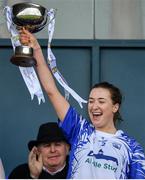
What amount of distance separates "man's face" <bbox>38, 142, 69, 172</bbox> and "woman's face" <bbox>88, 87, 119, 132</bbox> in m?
0.46

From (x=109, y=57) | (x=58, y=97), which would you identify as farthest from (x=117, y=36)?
(x=58, y=97)

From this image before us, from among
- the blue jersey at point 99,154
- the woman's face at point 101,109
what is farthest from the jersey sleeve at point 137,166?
the woman's face at point 101,109

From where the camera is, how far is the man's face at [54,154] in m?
3.72

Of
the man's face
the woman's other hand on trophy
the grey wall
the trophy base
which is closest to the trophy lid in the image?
the woman's other hand on trophy

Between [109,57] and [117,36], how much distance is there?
0.58 feet

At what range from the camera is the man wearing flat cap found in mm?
3713

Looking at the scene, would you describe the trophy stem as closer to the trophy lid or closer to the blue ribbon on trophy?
the blue ribbon on trophy

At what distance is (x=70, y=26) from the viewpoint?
489cm

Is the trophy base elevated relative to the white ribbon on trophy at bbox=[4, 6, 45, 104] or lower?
elevated

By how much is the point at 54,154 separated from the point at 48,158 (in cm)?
4

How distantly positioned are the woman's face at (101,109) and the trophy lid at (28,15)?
598 mm

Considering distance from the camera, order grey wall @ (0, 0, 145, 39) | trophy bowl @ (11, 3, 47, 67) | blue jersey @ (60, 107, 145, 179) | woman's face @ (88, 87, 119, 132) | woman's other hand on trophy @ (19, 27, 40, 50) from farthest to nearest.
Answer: grey wall @ (0, 0, 145, 39), trophy bowl @ (11, 3, 47, 67), woman's other hand on trophy @ (19, 27, 40, 50), woman's face @ (88, 87, 119, 132), blue jersey @ (60, 107, 145, 179)

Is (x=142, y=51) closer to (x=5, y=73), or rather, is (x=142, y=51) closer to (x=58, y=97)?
(x=5, y=73)

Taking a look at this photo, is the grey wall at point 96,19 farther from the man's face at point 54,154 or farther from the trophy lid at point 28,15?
the man's face at point 54,154
